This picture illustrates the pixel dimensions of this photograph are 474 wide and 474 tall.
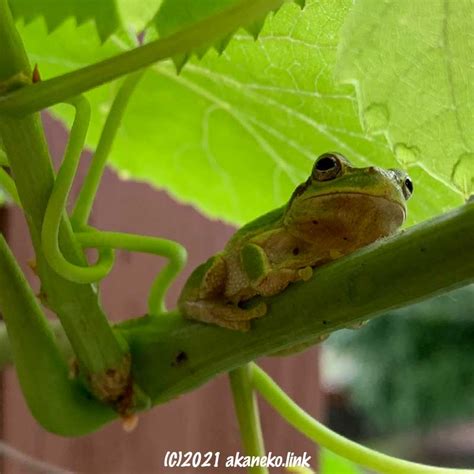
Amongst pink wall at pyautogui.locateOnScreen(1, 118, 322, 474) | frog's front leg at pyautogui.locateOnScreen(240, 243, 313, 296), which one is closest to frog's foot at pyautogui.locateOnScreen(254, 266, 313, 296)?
frog's front leg at pyautogui.locateOnScreen(240, 243, 313, 296)

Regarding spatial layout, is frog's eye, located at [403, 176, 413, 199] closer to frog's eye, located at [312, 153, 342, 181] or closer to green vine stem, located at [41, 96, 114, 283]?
frog's eye, located at [312, 153, 342, 181]

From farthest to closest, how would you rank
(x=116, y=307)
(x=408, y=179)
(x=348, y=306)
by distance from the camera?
(x=116, y=307), (x=408, y=179), (x=348, y=306)

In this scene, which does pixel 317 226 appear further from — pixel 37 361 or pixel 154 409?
pixel 154 409

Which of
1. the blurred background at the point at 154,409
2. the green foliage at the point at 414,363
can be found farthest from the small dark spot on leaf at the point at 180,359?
the green foliage at the point at 414,363

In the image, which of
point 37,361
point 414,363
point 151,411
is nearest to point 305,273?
point 37,361

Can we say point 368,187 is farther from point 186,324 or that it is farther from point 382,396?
point 382,396

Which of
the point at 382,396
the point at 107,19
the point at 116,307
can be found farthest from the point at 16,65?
the point at 382,396

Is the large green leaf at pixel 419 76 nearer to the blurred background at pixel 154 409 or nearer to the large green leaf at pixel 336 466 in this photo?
the blurred background at pixel 154 409
